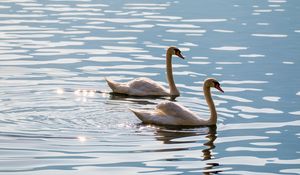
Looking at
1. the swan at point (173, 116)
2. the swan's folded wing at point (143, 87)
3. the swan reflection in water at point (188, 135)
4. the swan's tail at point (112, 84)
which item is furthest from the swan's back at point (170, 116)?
the swan's tail at point (112, 84)

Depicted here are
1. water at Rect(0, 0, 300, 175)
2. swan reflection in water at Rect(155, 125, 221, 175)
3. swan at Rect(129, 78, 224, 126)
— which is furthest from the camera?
swan at Rect(129, 78, 224, 126)

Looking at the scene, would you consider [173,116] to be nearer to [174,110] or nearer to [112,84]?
[174,110]

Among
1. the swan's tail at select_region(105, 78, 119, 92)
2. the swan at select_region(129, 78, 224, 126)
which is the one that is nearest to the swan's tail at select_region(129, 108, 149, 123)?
the swan at select_region(129, 78, 224, 126)

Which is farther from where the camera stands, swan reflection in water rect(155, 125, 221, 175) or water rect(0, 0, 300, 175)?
swan reflection in water rect(155, 125, 221, 175)

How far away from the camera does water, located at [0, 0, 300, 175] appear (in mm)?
20641

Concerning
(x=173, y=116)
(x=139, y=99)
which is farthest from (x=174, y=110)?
(x=139, y=99)

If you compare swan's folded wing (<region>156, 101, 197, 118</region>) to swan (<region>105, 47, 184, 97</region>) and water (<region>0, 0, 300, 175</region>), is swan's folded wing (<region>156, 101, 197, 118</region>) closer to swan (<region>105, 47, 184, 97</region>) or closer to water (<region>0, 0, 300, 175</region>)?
water (<region>0, 0, 300, 175</region>)

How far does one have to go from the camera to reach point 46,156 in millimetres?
20516

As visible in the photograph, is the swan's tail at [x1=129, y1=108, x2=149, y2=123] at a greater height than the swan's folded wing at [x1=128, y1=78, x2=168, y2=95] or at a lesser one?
greater

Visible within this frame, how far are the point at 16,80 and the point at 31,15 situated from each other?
18.3 metres

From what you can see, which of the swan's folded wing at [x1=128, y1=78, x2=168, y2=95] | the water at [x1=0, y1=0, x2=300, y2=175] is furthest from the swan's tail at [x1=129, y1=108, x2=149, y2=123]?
the swan's folded wing at [x1=128, y1=78, x2=168, y2=95]

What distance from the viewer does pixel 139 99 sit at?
28.3 m

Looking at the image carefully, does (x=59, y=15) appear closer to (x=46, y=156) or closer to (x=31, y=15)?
(x=31, y=15)

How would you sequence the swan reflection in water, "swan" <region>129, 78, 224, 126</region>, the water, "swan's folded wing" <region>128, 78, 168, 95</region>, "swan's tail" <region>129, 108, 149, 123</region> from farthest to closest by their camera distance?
"swan's folded wing" <region>128, 78, 168, 95</region> < "swan's tail" <region>129, 108, 149, 123</region> < "swan" <region>129, 78, 224, 126</region> < the swan reflection in water < the water
